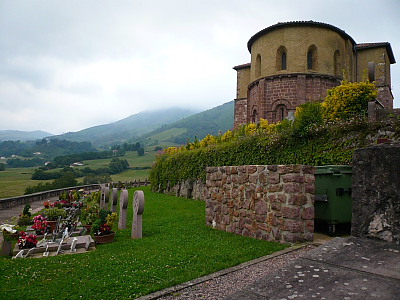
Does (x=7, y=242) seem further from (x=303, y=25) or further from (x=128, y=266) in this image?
(x=303, y=25)

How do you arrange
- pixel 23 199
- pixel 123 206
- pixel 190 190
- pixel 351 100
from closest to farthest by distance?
1. pixel 123 206
2. pixel 351 100
3. pixel 190 190
4. pixel 23 199

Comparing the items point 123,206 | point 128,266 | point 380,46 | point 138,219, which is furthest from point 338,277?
point 380,46

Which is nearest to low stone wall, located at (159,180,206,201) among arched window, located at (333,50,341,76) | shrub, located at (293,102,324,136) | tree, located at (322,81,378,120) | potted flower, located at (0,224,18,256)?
shrub, located at (293,102,324,136)

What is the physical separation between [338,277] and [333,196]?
18.1 ft

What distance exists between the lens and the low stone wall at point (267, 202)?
6.10 meters

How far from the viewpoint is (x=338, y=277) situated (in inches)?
63.6

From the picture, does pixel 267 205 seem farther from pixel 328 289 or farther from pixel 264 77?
pixel 264 77

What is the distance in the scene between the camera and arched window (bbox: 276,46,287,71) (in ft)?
82.8

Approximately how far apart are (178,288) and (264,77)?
24.1m

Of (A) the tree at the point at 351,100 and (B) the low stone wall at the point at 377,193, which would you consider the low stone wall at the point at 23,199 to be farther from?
(B) the low stone wall at the point at 377,193

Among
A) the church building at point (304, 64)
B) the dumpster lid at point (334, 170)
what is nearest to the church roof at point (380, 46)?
the church building at point (304, 64)

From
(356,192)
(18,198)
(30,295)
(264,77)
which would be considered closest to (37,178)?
(18,198)

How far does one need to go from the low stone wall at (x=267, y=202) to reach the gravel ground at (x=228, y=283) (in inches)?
41.0

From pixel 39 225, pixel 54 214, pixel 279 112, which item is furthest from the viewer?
pixel 279 112
